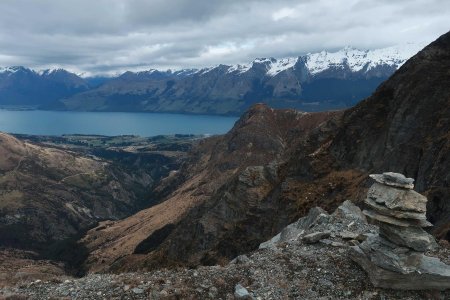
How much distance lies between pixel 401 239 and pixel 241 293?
8880 millimetres

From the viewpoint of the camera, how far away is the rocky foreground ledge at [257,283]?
24281 mm

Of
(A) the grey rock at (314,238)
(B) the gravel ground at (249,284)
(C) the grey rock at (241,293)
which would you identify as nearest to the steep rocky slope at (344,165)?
(A) the grey rock at (314,238)

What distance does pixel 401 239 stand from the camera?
24.1 meters

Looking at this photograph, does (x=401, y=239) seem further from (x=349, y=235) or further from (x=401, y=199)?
(x=349, y=235)

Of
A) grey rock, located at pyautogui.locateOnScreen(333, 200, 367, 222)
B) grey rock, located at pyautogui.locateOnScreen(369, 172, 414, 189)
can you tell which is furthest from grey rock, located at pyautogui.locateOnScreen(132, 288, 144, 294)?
grey rock, located at pyautogui.locateOnScreen(333, 200, 367, 222)

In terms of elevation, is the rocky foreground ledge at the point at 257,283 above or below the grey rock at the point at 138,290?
below

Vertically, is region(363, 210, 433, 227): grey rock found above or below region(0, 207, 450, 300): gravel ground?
above

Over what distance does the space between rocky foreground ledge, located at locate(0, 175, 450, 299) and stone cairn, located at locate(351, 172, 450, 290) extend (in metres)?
0.69

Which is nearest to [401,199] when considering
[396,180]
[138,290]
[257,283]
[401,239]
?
[396,180]

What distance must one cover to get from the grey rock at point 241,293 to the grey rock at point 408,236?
8104 millimetres

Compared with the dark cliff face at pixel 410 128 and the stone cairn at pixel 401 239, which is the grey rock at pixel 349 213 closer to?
the dark cliff face at pixel 410 128

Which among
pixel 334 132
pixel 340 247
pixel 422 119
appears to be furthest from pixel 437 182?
pixel 334 132

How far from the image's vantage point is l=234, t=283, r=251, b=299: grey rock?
2420cm

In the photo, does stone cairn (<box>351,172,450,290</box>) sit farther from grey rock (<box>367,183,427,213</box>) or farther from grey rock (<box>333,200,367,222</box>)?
grey rock (<box>333,200,367,222</box>)
